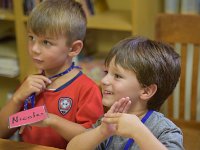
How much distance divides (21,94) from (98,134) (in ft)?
1.37

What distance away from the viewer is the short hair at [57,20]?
4.12 feet

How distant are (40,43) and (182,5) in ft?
3.32

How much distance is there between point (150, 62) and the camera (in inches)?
40.8

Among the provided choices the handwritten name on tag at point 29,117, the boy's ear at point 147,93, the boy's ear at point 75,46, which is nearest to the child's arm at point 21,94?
the boy's ear at point 75,46

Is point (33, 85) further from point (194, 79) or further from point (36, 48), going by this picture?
point (194, 79)

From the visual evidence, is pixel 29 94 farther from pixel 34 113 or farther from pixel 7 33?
pixel 7 33

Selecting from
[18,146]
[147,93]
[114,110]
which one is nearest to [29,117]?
[18,146]

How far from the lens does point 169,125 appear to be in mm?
1044

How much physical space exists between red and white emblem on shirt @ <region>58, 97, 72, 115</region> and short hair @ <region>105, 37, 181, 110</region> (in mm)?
284

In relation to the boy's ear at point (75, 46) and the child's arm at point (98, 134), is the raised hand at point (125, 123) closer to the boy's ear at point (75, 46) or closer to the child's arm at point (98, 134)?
the child's arm at point (98, 134)

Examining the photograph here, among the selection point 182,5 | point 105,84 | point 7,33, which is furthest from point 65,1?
point 7,33

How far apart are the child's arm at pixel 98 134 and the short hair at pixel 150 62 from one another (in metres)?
0.12

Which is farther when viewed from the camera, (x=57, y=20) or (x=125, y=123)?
(x=57, y=20)

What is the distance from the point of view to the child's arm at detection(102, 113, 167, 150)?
0.91 meters
